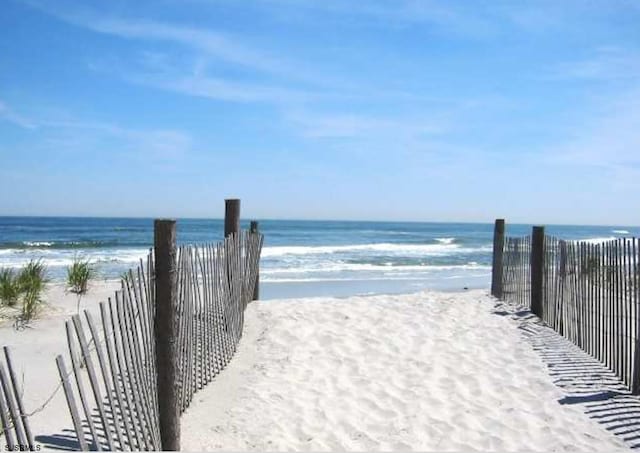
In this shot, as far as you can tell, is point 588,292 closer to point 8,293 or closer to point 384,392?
point 384,392

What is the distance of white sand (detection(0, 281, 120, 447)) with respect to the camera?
436cm

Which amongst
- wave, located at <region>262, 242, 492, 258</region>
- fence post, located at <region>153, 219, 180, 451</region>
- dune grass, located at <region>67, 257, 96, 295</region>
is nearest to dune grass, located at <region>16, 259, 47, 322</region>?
dune grass, located at <region>67, 257, 96, 295</region>

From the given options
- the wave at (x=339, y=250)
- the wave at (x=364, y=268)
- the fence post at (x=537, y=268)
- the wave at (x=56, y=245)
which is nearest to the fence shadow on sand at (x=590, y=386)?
the fence post at (x=537, y=268)

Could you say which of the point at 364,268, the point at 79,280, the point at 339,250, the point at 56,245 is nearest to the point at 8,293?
the point at 79,280

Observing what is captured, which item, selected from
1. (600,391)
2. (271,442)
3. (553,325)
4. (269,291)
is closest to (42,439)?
(271,442)

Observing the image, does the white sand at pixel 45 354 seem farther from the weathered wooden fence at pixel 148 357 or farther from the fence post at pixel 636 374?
the fence post at pixel 636 374

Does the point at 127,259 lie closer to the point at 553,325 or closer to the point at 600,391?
the point at 553,325

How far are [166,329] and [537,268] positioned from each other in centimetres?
670

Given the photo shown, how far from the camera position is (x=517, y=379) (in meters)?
6.08

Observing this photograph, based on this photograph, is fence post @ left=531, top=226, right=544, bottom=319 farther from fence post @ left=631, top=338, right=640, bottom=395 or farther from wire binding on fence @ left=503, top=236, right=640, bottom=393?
fence post @ left=631, top=338, right=640, bottom=395

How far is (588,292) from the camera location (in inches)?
273

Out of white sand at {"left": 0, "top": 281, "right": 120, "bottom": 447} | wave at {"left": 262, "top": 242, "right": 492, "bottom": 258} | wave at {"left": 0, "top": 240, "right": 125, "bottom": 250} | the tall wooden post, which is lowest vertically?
wave at {"left": 262, "top": 242, "right": 492, "bottom": 258}

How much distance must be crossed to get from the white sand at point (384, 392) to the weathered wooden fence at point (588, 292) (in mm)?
680

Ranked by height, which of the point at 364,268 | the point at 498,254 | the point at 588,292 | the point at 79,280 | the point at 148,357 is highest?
the point at 498,254
